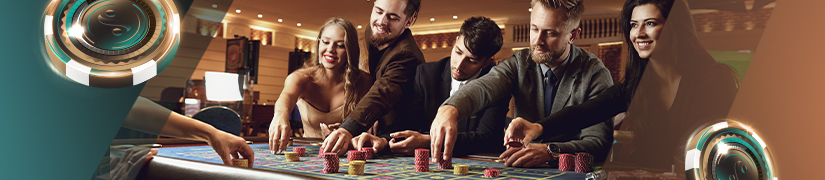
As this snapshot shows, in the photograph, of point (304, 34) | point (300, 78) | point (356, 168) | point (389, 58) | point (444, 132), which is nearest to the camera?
point (356, 168)

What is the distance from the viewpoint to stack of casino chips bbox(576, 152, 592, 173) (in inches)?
60.1

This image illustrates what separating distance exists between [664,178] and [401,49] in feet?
5.31

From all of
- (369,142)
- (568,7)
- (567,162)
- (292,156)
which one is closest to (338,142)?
(369,142)

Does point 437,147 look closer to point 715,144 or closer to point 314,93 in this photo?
point 715,144

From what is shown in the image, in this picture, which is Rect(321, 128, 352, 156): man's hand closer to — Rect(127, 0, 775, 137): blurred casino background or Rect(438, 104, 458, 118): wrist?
Rect(438, 104, 458, 118): wrist

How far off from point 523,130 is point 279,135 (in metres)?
1.15

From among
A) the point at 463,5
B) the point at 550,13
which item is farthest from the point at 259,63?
the point at 550,13

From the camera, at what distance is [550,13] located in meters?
2.19

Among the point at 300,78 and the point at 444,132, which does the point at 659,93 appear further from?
the point at 300,78

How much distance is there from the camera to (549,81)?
7.37ft

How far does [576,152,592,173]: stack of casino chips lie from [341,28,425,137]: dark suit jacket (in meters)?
1.14

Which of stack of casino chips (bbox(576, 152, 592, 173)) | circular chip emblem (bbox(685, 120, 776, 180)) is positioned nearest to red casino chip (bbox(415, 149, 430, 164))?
stack of casino chips (bbox(576, 152, 592, 173))

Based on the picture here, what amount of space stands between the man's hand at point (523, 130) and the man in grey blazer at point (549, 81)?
0.15m

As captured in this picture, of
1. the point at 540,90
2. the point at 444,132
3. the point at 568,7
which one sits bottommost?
the point at 444,132
